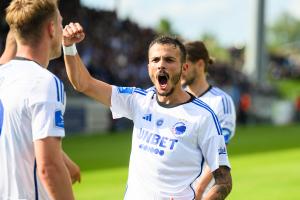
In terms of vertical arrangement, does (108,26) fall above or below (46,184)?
below

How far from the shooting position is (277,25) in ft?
541

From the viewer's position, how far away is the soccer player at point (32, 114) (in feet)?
13.2

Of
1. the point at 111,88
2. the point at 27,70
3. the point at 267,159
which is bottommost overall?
the point at 267,159

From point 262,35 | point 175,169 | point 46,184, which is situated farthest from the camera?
point 262,35

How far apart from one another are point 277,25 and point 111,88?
162646 mm

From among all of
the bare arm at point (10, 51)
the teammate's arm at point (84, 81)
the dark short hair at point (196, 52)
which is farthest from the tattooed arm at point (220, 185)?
the dark short hair at point (196, 52)

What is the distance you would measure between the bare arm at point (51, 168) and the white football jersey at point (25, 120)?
5 cm

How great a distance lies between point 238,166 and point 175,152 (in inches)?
459

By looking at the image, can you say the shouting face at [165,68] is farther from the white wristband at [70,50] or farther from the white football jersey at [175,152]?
the white wristband at [70,50]

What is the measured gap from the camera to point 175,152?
207 inches

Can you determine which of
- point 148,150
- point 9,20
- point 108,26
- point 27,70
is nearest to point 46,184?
point 27,70

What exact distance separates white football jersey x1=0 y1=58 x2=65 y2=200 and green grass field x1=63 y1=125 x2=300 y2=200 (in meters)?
7.45

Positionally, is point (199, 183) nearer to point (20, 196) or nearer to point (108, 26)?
point (20, 196)

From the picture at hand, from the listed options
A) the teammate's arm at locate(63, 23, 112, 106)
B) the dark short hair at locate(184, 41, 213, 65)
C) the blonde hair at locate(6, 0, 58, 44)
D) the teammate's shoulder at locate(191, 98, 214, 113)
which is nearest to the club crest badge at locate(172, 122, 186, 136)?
the teammate's shoulder at locate(191, 98, 214, 113)
